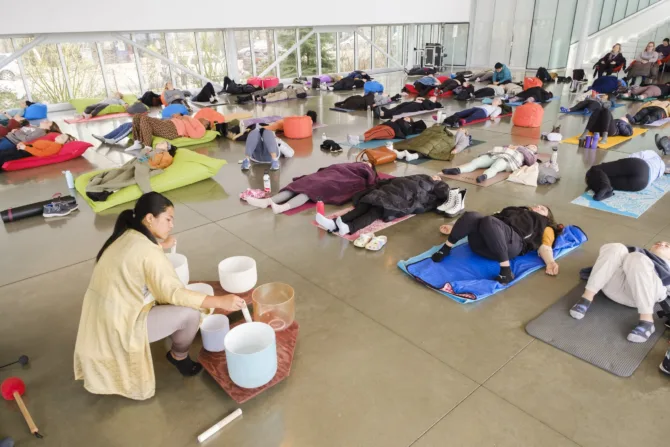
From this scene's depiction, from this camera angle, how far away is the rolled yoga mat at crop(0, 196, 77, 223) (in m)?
5.20

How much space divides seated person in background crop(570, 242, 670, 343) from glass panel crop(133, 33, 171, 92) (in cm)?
1415

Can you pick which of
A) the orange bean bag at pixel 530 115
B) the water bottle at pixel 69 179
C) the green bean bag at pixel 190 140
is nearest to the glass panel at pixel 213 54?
the green bean bag at pixel 190 140

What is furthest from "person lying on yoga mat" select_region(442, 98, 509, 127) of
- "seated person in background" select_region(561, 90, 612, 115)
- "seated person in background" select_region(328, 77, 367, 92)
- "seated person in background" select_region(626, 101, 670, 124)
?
"seated person in background" select_region(328, 77, 367, 92)

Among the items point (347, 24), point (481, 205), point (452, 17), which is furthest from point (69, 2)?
point (452, 17)

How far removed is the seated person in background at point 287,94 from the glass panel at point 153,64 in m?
4.03

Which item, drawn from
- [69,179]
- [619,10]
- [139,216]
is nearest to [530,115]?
[69,179]

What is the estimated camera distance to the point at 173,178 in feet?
19.8

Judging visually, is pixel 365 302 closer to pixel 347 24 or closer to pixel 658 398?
pixel 658 398

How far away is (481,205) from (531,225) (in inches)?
58.6

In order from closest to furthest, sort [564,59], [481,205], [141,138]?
[481,205] < [141,138] < [564,59]

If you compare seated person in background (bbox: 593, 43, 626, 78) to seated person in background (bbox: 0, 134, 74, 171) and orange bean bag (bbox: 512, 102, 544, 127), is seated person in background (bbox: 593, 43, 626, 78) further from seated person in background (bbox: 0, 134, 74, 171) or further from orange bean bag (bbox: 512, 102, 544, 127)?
seated person in background (bbox: 0, 134, 74, 171)

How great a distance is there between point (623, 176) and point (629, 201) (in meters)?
0.37

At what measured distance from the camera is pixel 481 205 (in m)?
5.49

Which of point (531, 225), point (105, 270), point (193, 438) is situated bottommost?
point (193, 438)
